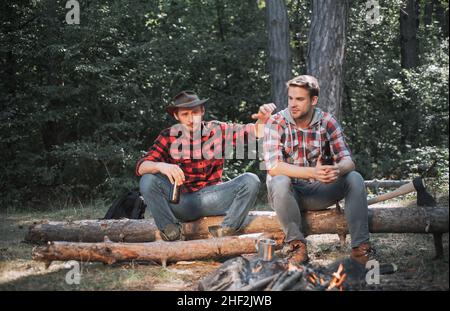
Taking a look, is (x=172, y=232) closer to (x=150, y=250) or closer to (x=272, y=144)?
(x=150, y=250)

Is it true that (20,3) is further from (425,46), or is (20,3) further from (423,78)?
(425,46)

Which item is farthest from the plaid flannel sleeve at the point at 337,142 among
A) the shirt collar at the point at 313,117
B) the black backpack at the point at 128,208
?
the black backpack at the point at 128,208

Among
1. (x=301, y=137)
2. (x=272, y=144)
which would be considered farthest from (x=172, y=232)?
(x=301, y=137)

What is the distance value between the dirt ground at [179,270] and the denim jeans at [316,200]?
0.47m

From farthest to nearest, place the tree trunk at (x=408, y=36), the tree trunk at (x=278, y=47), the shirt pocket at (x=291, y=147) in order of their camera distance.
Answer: the tree trunk at (x=408, y=36), the tree trunk at (x=278, y=47), the shirt pocket at (x=291, y=147)

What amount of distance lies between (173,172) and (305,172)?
116cm

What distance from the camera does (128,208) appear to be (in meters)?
6.29

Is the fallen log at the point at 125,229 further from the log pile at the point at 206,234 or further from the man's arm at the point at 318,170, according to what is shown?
the man's arm at the point at 318,170

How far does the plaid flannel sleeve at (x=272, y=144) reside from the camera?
5.05 meters

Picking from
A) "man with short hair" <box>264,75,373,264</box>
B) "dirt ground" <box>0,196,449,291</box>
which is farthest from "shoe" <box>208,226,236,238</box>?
"man with short hair" <box>264,75,373,264</box>

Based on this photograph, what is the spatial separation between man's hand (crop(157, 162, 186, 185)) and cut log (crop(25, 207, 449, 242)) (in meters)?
0.62

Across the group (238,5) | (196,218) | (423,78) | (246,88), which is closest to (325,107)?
(196,218)
